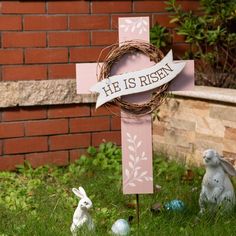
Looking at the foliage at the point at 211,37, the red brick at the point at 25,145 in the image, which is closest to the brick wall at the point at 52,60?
the red brick at the point at 25,145

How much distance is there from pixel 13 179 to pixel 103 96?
175cm

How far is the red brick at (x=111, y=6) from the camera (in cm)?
521

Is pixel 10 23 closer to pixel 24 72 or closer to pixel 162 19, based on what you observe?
pixel 24 72

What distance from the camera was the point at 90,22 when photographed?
5.21 m

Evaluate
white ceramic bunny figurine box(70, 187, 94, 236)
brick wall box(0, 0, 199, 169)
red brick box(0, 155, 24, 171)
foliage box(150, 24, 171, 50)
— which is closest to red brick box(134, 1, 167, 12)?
Result: brick wall box(0, 0, 199, 169)

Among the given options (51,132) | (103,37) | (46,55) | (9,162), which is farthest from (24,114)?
(103,37)

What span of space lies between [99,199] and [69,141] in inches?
42.5

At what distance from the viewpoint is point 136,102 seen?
345cm

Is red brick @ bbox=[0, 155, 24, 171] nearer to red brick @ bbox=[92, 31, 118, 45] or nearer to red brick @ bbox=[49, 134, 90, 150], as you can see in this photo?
red brick @ bbox=[49, 134, 90, 150]

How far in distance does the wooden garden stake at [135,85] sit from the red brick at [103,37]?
1.80 metres

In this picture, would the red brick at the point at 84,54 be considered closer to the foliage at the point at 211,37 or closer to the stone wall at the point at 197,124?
the foliage at the point at 211,37

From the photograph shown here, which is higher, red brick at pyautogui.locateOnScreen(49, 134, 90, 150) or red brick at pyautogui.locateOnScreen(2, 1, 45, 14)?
red brick at pyautogui.locateOnScreen(2, 1, 45, 14)

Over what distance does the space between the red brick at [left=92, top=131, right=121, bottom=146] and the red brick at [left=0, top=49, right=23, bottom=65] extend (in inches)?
36.9

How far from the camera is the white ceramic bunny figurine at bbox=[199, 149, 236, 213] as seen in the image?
12.2 feet
